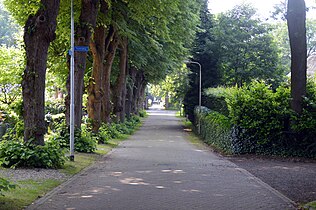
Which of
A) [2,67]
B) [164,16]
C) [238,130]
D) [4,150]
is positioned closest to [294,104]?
[238,130]

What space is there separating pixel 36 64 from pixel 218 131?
12879 millimetres

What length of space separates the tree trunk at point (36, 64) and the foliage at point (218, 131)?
10.1 m

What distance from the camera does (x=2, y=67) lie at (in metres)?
39.4

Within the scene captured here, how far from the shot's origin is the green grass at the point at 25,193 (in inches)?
336

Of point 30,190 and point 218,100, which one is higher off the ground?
point 218,100

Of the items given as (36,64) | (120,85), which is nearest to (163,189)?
(36,64)

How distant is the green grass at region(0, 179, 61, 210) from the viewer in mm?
8542

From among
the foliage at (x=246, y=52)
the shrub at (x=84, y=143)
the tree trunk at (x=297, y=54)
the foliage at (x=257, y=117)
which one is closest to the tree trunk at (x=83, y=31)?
the shrub at (x=84, y=143)

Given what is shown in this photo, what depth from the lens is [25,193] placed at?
32.2ft

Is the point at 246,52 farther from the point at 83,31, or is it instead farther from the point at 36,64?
the point at 36,64

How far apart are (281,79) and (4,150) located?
104 feet

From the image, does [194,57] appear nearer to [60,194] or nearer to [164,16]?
[164,16]

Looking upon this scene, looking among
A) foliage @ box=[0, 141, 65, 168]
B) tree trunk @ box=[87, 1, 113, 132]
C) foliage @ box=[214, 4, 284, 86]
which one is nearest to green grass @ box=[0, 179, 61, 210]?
foliage @ box=[0, 141, 65, 168]

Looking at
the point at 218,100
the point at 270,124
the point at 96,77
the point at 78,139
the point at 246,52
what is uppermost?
the point at 246,52
